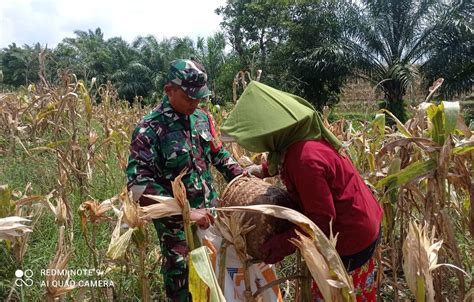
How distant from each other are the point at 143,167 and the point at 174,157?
13 cm

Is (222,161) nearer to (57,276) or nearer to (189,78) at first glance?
(189,78)

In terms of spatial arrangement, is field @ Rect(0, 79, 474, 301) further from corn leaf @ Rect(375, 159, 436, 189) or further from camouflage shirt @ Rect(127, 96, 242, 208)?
camouflage shirt @ Rect(127, 96, 242, 208)

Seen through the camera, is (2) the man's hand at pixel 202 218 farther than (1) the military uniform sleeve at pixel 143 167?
No

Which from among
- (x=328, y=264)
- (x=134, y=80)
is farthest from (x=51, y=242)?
(x=134, y=80)

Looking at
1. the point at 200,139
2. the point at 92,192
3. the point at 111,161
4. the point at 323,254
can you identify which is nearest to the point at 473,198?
the point at 323,254

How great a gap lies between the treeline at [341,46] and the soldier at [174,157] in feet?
20.5

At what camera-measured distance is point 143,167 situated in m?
1.72

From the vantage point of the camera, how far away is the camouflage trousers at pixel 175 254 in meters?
1.83

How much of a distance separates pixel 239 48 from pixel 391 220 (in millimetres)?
19448

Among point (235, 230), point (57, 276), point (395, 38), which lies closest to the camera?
point (235, 230)

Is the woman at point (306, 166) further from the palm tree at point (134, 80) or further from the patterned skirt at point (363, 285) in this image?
the palm tree at point (134, 80)

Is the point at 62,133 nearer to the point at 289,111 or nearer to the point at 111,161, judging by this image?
the point at 111,161

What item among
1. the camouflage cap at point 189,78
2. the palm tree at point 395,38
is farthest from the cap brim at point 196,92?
the palm tree at point 395,38

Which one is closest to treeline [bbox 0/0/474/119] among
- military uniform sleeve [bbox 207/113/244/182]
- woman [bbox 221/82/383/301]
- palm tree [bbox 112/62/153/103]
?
palm tree [bbox 112/62/153/103]
